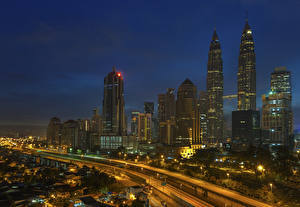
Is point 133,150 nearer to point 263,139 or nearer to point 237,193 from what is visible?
point 263,139

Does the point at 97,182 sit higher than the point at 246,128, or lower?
lower

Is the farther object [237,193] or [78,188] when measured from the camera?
[78,188]

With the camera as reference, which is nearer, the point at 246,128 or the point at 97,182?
the point at 97,182

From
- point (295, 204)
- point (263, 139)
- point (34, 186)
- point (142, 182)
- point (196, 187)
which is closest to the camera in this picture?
point (295, 204)

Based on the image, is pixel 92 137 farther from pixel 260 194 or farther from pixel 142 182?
pixel 260 194

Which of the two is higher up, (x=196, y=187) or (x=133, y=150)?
(x=196, y=187)

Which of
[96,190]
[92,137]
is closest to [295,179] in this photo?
[96,190]

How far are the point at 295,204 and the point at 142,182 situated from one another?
28502mm

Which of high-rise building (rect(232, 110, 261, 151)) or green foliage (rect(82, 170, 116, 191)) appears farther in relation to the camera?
high-rise building (rect(232, 110, 261, 151))

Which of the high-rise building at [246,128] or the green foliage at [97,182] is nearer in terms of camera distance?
the green foliage at [97,182]

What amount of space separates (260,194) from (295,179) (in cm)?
2122

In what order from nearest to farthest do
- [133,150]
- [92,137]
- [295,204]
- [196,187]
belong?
→ 1. [295,204]
2. [196,187]
3. [133,150]
4. [92,137]

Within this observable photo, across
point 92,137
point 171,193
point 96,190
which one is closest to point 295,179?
point 171,193

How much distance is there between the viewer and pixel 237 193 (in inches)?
1527
